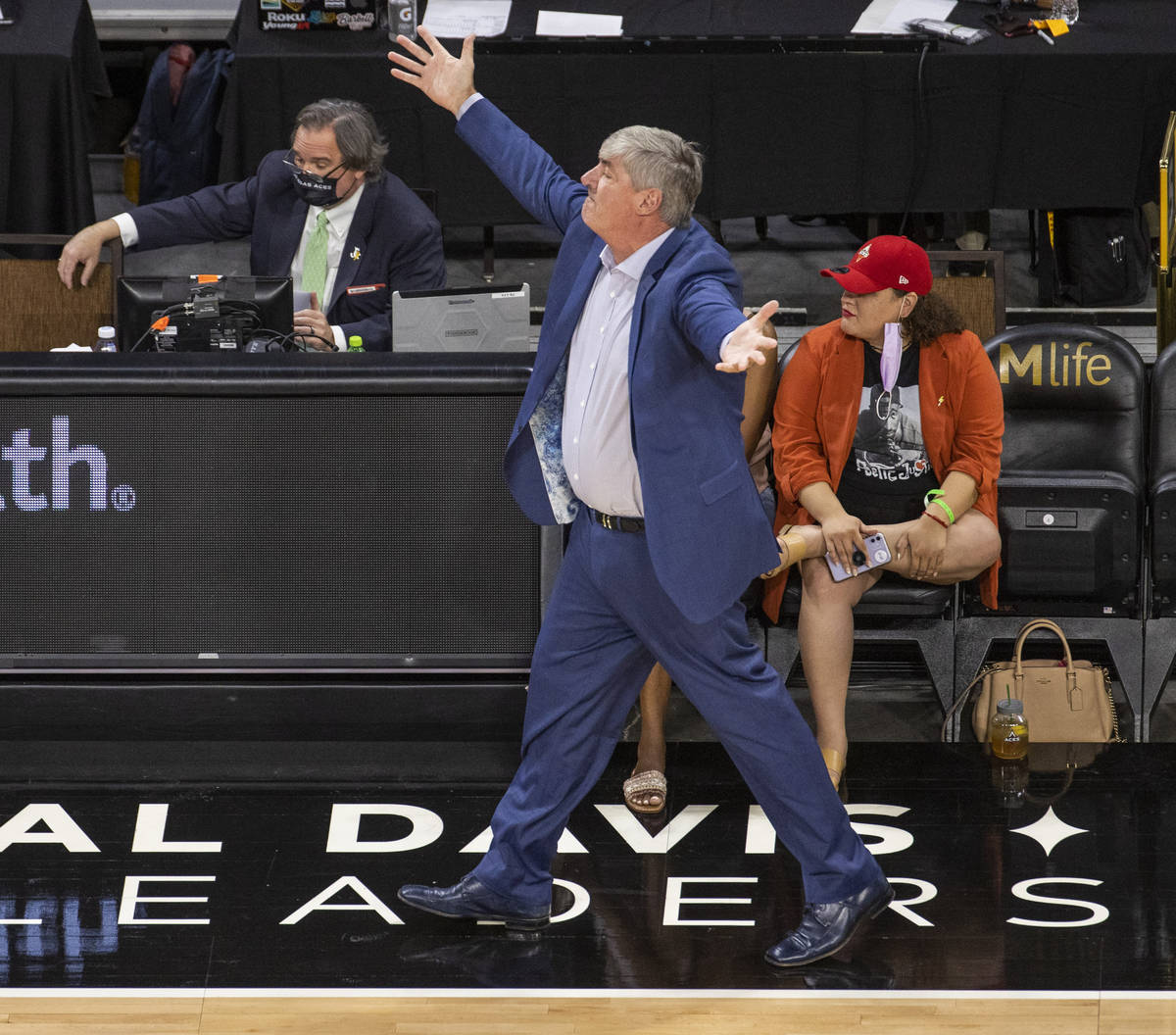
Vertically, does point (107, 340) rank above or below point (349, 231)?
below

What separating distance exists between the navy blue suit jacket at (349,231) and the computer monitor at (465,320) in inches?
35.1

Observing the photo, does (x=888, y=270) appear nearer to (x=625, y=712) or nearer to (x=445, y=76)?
(x=445, y=76)

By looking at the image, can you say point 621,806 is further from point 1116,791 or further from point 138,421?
point 138,421

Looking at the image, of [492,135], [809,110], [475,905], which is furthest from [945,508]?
[809,110]

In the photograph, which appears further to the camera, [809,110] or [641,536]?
[809,110]

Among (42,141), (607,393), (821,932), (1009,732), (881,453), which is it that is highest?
(42,141)

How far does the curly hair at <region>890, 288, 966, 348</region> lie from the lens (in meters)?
4.59

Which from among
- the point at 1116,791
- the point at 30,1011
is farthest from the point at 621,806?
the point at 30,1011

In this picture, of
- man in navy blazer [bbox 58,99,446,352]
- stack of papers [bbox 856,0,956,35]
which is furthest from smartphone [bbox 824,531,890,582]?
stack of papers [bbox 856,0,956,35]

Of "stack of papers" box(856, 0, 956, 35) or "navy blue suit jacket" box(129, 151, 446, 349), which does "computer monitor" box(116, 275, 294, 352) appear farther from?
"stack of papers" box(856, 0, 956, 35)

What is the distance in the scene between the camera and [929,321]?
15.0ft

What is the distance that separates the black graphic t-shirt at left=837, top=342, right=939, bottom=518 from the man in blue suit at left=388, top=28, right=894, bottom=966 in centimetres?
116

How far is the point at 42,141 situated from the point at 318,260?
2.52 metres

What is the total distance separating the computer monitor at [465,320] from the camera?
491cm
